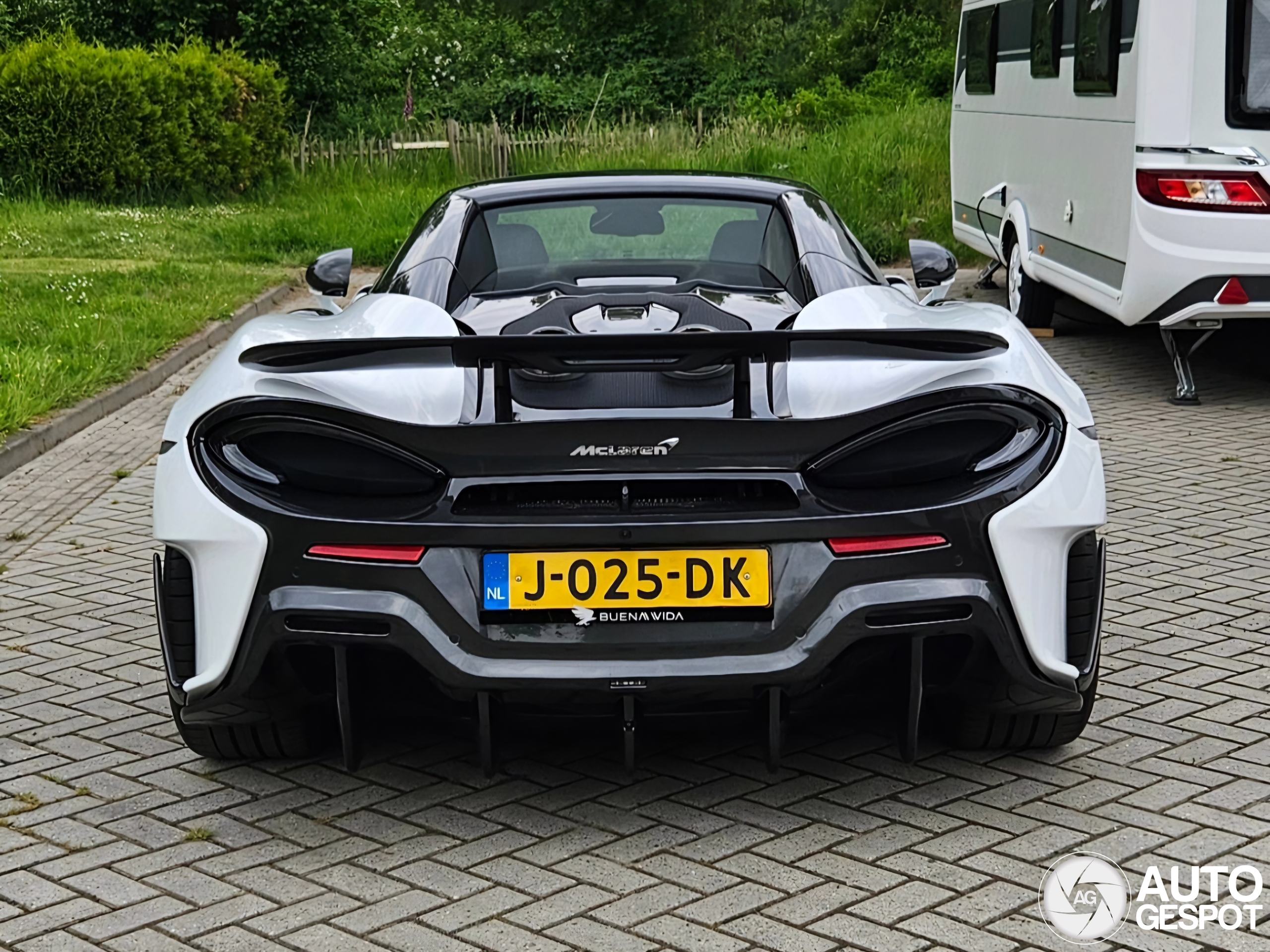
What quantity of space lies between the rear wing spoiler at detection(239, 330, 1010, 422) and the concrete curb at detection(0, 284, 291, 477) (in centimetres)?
483

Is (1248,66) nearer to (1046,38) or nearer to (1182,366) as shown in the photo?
(1182,366)

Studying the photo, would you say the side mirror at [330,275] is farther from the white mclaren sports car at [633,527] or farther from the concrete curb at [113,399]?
the concrete curb at [113,399]

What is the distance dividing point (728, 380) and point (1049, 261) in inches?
316

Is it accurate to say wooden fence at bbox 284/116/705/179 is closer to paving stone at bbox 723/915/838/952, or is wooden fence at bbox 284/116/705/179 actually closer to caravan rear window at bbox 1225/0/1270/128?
caravan rear window at bbox 1225/0/1270/128

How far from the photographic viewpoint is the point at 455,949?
3076 mm

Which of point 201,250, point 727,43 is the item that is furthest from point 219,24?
point 727,43

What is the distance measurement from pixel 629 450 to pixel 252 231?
16386 mm

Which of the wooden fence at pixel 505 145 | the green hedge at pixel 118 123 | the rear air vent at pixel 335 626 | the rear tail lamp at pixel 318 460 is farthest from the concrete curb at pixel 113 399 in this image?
the wooden fence at pixel 505 145

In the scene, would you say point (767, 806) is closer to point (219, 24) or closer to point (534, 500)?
point (534, 500)

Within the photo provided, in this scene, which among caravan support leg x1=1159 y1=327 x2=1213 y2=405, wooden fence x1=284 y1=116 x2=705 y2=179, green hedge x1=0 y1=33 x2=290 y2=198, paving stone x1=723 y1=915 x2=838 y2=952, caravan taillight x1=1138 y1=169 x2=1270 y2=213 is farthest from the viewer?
wooden fence x1=284 y1=116 x2=705 y2=179

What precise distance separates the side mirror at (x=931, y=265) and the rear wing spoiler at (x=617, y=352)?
1.78 m

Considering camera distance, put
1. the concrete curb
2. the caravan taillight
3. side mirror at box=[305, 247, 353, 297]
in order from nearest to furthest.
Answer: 1. side mirror at box=[305, 247, 353, 297]
2. the concrete curb
3. the caravan taillight

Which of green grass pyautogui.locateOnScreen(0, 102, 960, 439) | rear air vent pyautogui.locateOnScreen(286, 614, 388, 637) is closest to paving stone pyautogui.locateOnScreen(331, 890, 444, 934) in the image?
rear air vent pyautogui.locateOnScreen(286, 614, 388, 637)

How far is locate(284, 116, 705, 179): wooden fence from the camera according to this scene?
77.9 feet
